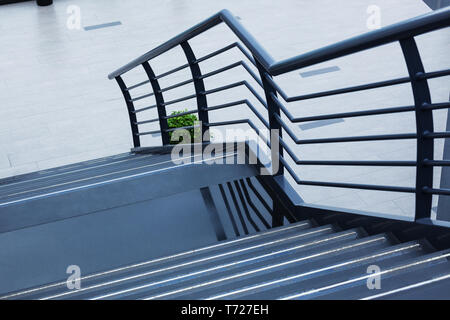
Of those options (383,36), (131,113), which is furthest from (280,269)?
(131,113)

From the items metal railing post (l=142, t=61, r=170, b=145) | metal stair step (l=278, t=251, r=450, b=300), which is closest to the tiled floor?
metal railing post (l=142, t=61, r=170, b=145)

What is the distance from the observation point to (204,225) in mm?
2838

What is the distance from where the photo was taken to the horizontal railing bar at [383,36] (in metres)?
1.62

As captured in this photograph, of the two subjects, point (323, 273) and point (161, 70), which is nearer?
point (323, 273)

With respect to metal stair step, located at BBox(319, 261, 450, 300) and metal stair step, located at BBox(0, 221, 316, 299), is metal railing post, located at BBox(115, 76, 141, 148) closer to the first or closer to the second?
metal stair step, located at BBox(0, 221, 316, 299)

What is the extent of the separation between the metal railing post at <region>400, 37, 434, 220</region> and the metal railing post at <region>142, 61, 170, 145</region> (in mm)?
2498

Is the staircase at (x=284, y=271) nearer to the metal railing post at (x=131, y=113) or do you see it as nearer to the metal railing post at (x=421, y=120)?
the metal railing post at (x=421, y=120)

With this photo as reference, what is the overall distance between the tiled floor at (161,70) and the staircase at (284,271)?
2.34 m

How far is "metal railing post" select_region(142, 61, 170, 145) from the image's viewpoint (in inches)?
170

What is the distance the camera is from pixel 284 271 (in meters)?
2.05

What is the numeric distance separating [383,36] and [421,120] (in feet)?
1.04

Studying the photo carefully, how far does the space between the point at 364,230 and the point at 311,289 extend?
72 centimetres

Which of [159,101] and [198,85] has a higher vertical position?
[198,85]

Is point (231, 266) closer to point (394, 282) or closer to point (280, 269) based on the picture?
point (280, 269)
